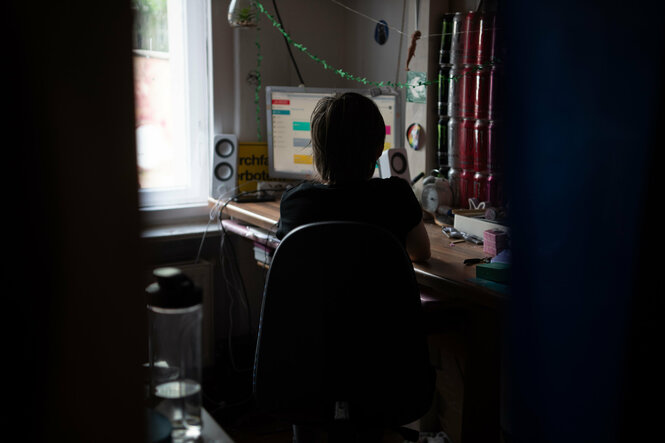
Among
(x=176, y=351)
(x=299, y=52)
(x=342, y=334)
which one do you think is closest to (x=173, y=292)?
(x=176, y=351)

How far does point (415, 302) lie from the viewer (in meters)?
1.25

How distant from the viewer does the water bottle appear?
61cm

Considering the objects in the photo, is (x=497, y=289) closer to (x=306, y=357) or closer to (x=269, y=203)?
(x=306, y=357)

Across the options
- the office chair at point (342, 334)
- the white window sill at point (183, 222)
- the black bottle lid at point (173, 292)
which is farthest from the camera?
the white window sill at point (183, 222)

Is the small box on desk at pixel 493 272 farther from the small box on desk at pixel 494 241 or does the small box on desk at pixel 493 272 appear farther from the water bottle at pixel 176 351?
the water bottle at pixel 176 351

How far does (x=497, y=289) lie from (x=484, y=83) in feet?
3.40

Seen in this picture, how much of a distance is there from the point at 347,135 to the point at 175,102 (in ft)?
5.03

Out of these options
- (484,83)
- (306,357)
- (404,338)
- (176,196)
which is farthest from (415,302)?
(176,196)

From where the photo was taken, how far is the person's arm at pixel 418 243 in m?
1.61

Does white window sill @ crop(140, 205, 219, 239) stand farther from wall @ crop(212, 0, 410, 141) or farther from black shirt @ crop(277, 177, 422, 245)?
black shirt @ crop(277, 177, 422, 245)

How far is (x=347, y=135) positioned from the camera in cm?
151

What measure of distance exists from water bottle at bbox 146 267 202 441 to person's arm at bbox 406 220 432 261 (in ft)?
3.00

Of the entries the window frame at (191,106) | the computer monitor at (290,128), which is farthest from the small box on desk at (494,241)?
the window frame at (191,106)

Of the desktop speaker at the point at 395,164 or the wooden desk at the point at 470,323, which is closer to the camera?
the wooden desk at the point at 470,323
